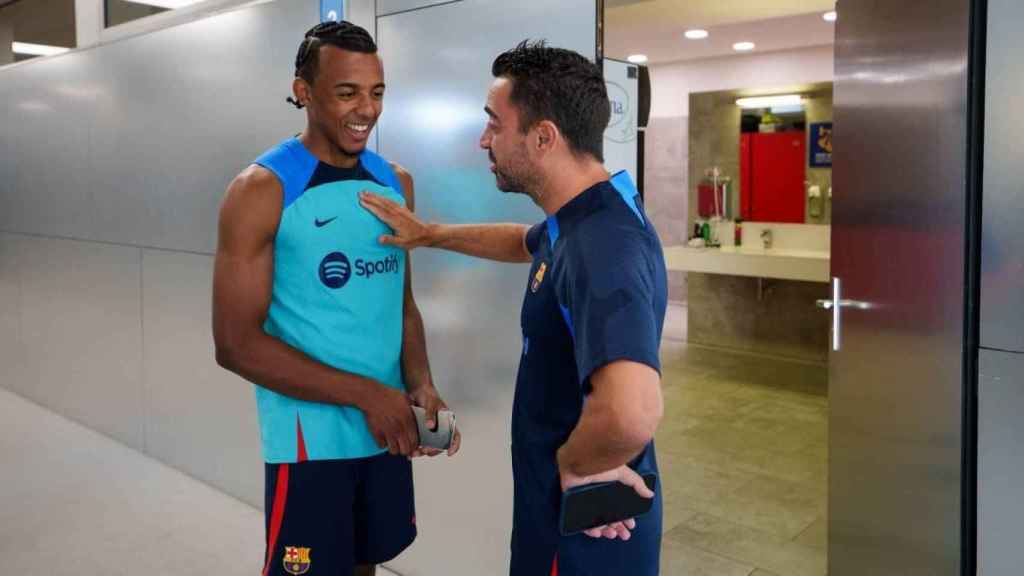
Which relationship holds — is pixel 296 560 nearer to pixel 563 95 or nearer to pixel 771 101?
pixel 563 95

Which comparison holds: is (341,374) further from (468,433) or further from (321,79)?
(468,433)

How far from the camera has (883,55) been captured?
244 centimetres

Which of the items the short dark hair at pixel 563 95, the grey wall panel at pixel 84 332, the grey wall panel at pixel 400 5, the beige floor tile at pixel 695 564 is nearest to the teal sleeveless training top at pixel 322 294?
the short dark hair at pixel 563 95

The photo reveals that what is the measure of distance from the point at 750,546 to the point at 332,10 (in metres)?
2.61

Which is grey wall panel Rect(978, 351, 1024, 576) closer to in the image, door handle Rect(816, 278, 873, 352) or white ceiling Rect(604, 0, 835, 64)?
door handle Rect(816, 278, 873, 352)

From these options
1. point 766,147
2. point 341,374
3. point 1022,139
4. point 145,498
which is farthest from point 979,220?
point 766,147

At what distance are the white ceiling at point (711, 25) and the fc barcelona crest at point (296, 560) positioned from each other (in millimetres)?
3601

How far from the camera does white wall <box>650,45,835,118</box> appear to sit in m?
7.30

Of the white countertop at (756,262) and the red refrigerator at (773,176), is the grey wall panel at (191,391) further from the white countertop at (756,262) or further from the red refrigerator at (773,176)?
the red refrigerator at (773,176)

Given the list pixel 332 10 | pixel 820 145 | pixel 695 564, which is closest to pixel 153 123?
pixel 332 10

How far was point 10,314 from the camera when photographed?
5930mm

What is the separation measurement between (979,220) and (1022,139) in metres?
0.21

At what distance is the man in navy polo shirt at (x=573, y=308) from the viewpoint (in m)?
1.31

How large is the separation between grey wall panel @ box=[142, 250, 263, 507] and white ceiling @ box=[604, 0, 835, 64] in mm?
2563
